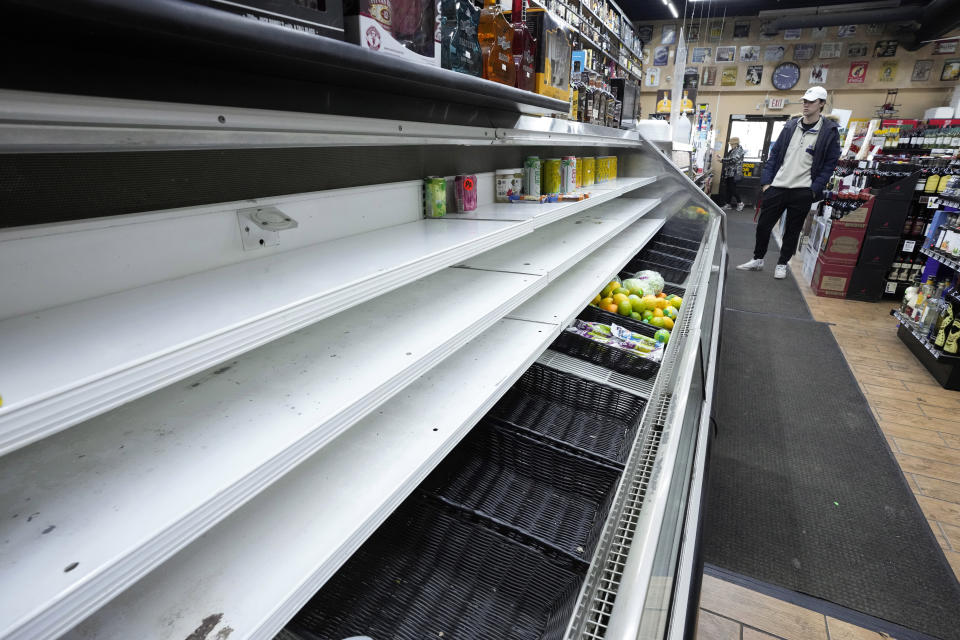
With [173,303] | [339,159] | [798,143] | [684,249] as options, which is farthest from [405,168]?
[798,143]

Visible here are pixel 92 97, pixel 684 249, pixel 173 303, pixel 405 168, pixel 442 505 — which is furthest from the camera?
pixel 684 249

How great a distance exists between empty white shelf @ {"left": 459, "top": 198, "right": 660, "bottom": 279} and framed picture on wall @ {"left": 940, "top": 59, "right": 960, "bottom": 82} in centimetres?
1243

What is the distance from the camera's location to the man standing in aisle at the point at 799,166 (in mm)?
4668

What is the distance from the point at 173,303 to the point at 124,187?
0.28 m

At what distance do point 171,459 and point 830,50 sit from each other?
48.6 ft

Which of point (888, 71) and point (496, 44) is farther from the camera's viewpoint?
point (888, 71)

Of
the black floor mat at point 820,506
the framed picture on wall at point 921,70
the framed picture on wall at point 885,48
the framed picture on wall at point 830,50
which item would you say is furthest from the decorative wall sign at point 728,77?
the black floor mat at point 820,506

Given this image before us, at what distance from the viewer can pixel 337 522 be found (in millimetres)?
872

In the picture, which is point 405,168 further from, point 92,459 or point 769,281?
point 769,281

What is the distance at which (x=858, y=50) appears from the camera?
A: 35.4 feet

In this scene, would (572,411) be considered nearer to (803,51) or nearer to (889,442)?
(889,442)

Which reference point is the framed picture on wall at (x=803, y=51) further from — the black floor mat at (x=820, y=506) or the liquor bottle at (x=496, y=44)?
the liquor bottle at (x=496, y=44)

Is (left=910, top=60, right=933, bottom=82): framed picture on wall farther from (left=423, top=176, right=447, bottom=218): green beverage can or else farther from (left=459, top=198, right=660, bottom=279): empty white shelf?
(left=423, top=176, right=447, bottom=218): green beverage can

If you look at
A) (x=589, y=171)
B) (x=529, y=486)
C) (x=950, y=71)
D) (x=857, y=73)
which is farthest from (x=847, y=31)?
(x=529, y=486)
